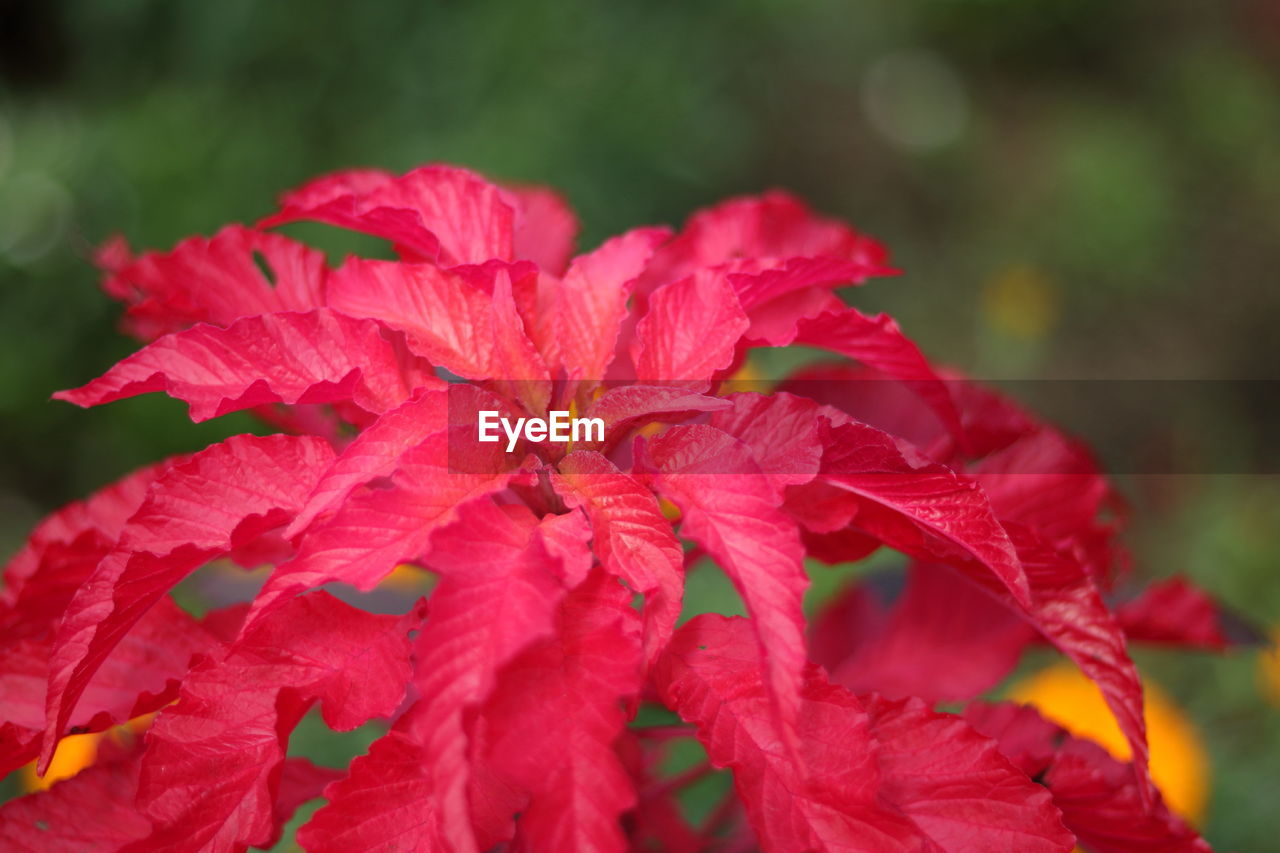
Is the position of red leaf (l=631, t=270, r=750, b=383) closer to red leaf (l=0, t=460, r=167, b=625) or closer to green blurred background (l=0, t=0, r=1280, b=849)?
red leaf (l=0, t=460, r=167, b=625)

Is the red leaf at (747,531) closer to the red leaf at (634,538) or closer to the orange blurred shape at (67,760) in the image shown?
the red leaf at (634,538)

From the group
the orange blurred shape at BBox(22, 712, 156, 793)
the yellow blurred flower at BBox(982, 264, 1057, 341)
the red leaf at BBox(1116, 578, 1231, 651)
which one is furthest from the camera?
the yellow blurred flower at BBox(982, 264, 1057, 341)

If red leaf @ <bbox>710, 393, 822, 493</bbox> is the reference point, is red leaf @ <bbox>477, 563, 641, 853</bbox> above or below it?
below

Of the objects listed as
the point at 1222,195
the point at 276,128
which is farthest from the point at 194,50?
the point at 1222,195

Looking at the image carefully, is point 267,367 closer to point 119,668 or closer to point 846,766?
point 119,668

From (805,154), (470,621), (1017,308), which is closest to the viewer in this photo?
(470,621)

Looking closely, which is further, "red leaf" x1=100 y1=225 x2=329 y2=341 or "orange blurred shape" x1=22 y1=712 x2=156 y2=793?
"orange blurred shape" x1=22 y1=712 x2=156 y2=793

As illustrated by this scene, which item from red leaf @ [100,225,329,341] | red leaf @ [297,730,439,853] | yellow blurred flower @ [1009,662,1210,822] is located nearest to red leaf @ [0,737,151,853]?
red leaf @ [297,730,439,853]

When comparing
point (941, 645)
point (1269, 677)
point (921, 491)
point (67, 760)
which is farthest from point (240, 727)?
point (1269, 677)
